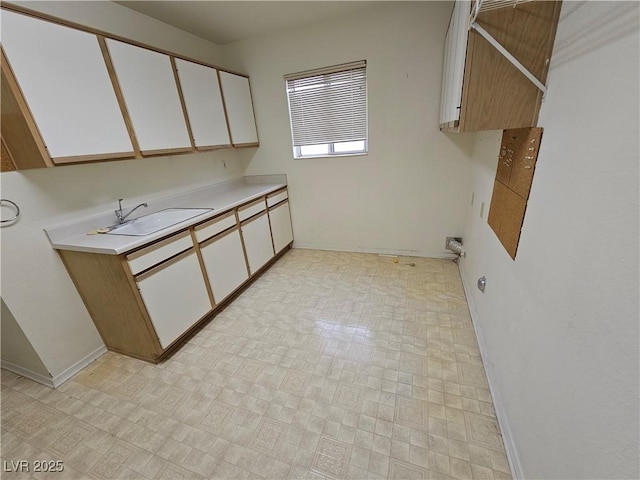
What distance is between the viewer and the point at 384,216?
→ 311 centimetres

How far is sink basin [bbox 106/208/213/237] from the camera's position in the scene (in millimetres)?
1932

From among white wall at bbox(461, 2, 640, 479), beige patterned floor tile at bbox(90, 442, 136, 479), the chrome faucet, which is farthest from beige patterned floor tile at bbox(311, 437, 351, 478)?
the chrome faucet

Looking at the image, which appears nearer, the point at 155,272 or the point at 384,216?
the point at 155,272

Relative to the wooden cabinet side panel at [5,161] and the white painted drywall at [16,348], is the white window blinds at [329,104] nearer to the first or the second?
the wooden cabinet side panel at [5,161]

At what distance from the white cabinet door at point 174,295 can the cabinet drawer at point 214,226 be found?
157 millimetres

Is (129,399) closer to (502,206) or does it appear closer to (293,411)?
(293,411)

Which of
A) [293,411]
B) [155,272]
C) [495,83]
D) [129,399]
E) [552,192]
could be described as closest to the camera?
[552,192]

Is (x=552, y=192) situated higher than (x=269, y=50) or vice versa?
(x=269, y=50)

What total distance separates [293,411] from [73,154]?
1966mm

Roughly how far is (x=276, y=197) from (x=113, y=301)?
189 centimetres

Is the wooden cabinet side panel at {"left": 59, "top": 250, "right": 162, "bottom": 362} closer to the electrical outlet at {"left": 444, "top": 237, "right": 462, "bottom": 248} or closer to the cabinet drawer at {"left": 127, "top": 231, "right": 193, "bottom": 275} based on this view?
the cabinet drawer at {"left": 127, "top": 231, "right": 193, "bottom": 275}

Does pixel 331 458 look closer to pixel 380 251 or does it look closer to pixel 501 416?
pixel 501 416

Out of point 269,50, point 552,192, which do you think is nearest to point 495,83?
point 552,192

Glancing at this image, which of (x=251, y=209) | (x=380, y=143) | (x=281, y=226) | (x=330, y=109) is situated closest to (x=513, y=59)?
(x=380, y=143)
